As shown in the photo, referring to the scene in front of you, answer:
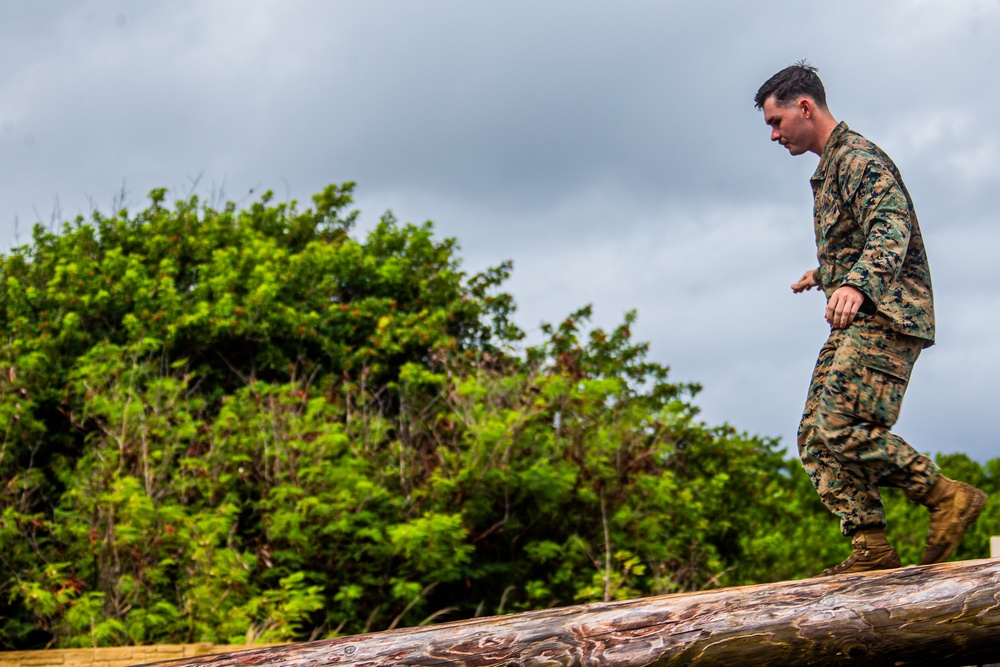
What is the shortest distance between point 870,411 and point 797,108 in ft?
3.80

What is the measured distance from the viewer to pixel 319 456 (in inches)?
430

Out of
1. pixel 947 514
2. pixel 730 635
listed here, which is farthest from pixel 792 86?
pixel 730 635

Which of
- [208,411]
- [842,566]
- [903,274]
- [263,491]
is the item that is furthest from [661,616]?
[208,411]

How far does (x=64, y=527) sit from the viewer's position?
36.1 ft

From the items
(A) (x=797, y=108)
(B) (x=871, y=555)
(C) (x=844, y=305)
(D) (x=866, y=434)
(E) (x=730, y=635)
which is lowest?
(E) (x=730, y=635)

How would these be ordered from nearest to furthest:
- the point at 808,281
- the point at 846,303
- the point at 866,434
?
1. the point at 846,303
2. the point at 866,434
3. the point at 808,281

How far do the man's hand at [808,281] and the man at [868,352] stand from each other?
0.26 metres

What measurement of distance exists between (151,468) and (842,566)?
336 inches

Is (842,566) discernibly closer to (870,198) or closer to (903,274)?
(903,274)

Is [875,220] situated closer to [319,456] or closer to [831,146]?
[831,146]

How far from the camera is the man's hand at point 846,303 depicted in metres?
3.85

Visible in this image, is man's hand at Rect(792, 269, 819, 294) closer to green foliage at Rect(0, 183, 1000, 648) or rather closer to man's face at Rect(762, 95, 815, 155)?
man's face at Rect(762, 95, 815, 155)

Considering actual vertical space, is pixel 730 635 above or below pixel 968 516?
below

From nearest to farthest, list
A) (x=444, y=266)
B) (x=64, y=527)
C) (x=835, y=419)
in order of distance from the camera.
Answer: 1. (x=835, y=419)
2. (x=64, y=527)
3. (x=444, y=266)
